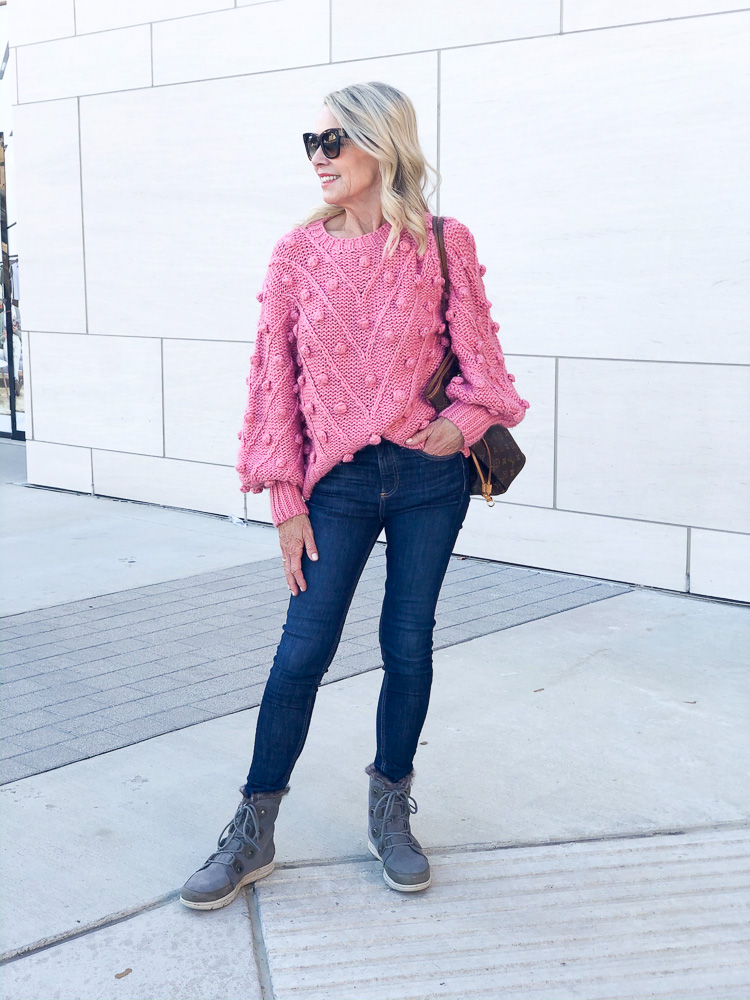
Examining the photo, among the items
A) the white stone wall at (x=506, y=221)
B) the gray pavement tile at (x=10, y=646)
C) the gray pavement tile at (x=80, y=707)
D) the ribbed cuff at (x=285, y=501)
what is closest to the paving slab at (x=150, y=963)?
the ribbed cuff at (x=285, y=501)

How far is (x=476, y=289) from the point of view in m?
2.82

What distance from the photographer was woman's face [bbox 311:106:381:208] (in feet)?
8.70

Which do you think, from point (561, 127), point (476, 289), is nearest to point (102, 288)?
point (561, 127)

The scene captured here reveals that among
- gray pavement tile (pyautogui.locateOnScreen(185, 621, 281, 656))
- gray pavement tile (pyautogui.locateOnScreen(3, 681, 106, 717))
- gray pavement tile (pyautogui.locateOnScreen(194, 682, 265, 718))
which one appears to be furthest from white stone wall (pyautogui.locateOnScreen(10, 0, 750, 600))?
gray pavement tile (pyautogui.locateOnScreen(3, 681, 106, 717))

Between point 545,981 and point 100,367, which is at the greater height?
point 100,367

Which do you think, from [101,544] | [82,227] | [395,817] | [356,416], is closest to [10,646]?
[101,544]

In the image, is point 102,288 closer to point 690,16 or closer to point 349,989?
point 690,16

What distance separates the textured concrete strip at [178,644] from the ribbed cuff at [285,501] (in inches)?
52.3

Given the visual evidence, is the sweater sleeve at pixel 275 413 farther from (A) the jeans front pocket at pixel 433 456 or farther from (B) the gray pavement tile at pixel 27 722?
(B) the gray pavement tile at pixel 27 722

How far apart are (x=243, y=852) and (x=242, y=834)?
41mm

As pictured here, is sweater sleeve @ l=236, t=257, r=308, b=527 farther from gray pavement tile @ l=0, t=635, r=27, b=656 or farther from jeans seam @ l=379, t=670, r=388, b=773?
gray pavement tile @ l=0, t=635, r=27, b=656

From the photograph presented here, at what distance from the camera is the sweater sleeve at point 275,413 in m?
2.72

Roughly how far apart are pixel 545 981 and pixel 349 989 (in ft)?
1.34

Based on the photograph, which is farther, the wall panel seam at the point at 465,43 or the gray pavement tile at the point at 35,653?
the wall panel seam at the point at 465,43
